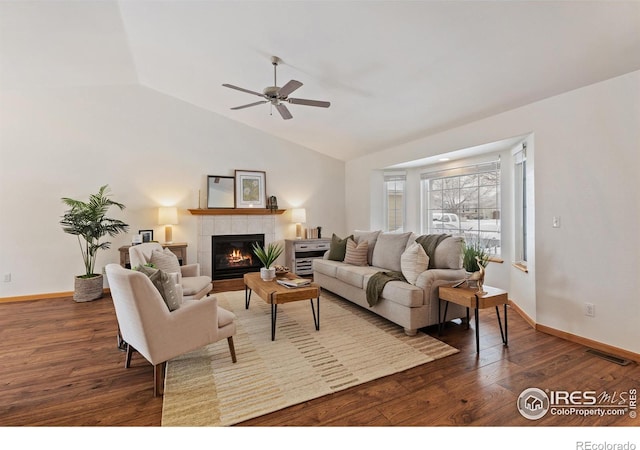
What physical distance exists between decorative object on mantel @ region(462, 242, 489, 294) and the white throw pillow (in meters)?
0.45

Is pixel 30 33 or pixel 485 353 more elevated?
pixel 30 33

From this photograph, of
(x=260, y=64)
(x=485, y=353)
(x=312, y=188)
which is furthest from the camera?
(x=312, y=188)

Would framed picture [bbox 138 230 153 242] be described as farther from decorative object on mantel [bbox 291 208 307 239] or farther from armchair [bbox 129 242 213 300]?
decorative object on mantel [bbox 291 208 307 239]

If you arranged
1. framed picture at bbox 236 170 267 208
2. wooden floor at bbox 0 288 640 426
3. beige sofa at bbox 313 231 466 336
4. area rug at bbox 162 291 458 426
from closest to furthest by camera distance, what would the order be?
wooden floor at bbox 0 288 640 426
area rug at bbox 162 291 458 426
beige sofa at bbox 313 231 466 336
framed picture at bbox 236 170 267 208

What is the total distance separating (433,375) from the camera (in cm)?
231

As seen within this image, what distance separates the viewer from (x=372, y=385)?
7.14ft

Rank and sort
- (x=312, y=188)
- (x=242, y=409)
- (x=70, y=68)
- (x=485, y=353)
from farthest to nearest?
(x=312, y=188)
(x=70, y=68)
(x=485, y=353)
(x=242, y=409)

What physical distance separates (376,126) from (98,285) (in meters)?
5.02

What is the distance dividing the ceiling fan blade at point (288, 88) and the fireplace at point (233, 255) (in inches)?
131

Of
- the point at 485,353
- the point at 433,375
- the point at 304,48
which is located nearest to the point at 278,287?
the point at 433,375

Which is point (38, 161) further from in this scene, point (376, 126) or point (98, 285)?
point (376, 126)

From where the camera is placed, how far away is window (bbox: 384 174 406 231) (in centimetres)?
599

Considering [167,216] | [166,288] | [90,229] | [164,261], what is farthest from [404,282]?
[90,229]
